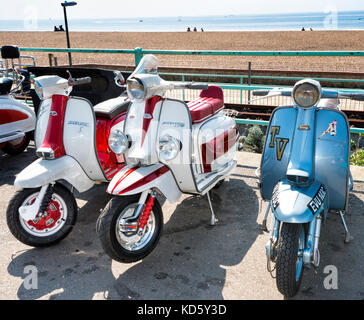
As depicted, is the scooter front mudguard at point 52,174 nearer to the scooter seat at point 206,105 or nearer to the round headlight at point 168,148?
the round headlight at point 168,148

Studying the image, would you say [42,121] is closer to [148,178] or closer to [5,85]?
[148,178]

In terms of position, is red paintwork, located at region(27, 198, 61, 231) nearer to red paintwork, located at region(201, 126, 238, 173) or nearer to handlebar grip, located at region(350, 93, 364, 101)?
red paintwork, located at region(201, 126, 238, 173)

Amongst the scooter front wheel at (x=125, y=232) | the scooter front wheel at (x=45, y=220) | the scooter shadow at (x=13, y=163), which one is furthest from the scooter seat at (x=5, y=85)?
the scooter front wheel at (x=125, y=232)

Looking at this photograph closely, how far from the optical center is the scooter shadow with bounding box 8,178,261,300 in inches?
113

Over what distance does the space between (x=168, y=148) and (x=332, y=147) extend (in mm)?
1180

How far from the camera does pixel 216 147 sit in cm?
385

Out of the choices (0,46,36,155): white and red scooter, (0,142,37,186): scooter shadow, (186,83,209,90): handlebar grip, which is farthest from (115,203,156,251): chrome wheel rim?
(0,46,36,155): white and red scooter

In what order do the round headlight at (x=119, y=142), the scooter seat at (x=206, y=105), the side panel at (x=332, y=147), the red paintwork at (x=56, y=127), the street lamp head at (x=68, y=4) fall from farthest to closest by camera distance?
the street lamp head at (x=68, y=4)
the scooter seat at (x=206, y=105)
the red paintwork at (x=56, y=127)
the round headlight at (x=119, y=142)
the side panel at (x=332, y=147)

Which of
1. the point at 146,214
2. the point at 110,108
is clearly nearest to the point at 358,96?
the point at 146,214

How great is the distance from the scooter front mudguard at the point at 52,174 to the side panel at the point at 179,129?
0.81 metres

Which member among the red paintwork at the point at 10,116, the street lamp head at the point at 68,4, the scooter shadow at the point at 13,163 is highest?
the street lamp head at the point at 68,4

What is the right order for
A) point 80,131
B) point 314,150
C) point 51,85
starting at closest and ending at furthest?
1. point 314,150
2. point 51,85
3. point 80,131

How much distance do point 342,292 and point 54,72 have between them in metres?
3.22

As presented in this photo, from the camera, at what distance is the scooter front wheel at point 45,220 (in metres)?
3.25
